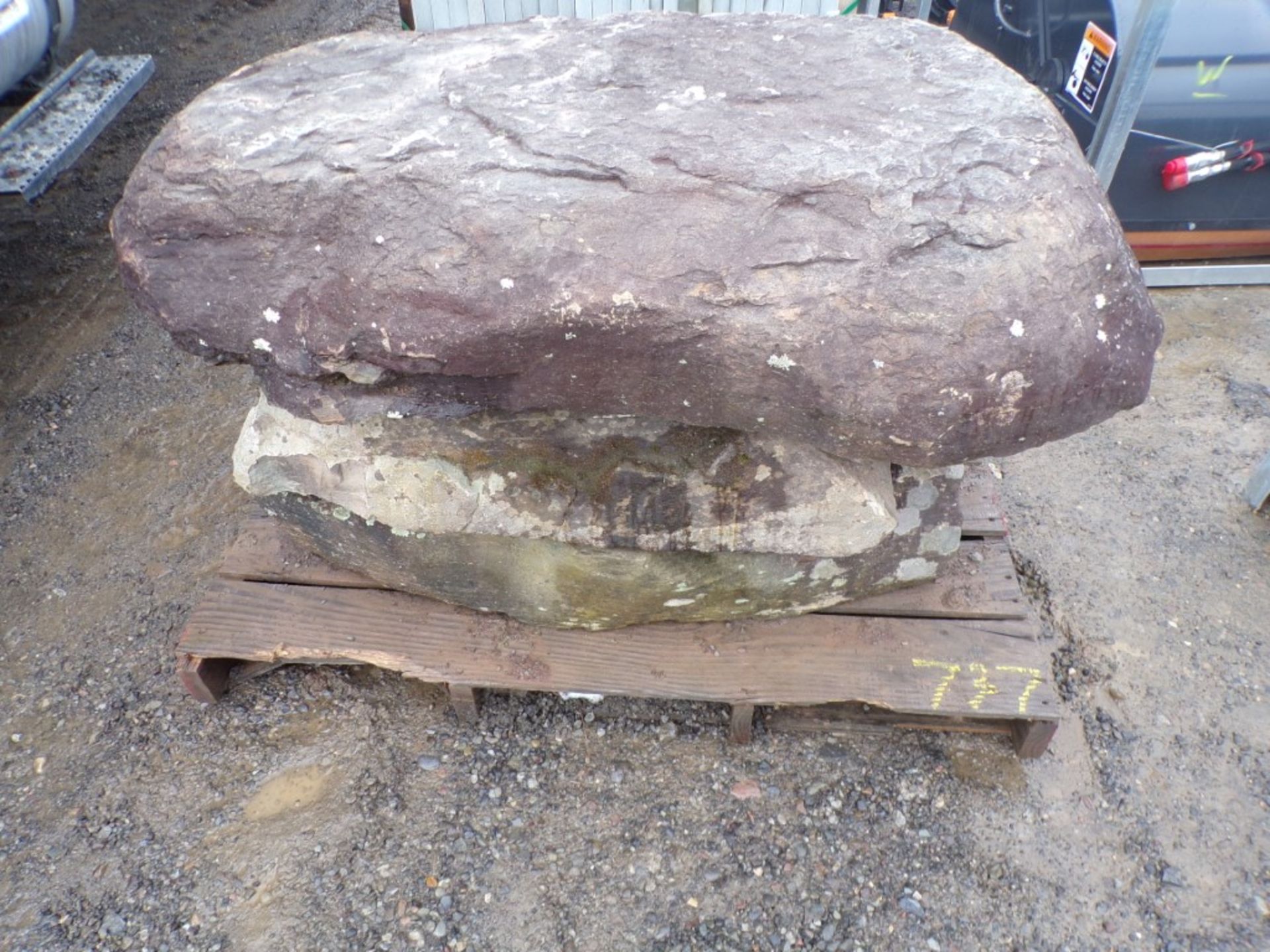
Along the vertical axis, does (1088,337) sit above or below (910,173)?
below

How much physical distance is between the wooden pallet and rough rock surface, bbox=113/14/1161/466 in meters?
0.67

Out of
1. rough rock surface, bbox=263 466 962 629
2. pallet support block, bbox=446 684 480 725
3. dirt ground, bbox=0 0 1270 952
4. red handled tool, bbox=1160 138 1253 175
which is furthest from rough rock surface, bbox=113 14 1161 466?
red handled tool, bbox=1160 138 1253 175

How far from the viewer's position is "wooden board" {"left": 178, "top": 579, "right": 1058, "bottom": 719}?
2092mm

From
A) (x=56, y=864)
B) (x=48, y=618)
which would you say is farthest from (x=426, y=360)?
(x=48, y=618)

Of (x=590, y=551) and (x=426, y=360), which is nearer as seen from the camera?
(x=426, y=360)

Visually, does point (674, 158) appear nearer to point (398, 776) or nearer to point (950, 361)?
point (950, 361)

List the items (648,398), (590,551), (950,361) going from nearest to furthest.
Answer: (950,361), (648,398), (590,551)

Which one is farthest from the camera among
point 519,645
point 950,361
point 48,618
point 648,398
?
point 48,618

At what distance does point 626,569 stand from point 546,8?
7.90 feet

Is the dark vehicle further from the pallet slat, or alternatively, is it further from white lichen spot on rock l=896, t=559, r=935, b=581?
white lichen spot on rock l=896, t=559, r=935, b=581

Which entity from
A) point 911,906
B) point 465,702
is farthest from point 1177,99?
point 465,702

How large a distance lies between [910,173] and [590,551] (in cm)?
96

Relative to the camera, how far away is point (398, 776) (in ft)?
7.29

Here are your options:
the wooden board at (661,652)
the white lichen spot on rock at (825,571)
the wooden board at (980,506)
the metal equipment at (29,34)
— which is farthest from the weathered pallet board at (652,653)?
the metal equipment at (29,34)
